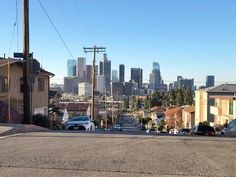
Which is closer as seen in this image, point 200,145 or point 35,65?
point 200,145

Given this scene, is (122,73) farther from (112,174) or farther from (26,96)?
(112,174)

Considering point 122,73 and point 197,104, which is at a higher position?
point 122,73

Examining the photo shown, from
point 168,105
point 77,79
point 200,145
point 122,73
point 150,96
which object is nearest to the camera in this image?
point 200,145

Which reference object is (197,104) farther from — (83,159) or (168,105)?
(83,159)

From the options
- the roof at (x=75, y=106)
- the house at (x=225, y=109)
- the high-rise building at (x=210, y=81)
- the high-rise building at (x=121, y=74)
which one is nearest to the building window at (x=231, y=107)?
the house at (x=225, y=109)

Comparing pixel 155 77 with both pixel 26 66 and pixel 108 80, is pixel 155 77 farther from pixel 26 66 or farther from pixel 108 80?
pixel 26 66

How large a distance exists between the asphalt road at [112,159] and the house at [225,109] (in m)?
49.1

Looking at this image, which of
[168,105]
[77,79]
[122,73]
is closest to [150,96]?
[168,105]

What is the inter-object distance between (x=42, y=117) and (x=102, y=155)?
2086 centimetres

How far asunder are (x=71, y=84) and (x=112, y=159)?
110 metres

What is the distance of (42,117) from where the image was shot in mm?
30266

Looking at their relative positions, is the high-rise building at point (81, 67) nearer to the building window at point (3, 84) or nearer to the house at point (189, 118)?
the house at point (189, 118)

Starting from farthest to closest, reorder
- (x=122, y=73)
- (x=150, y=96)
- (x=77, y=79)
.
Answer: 1. (x=150, y=96)
2. (x=122, y=73)
3. (x=77, y=79)

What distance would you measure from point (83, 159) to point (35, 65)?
14.5 m
